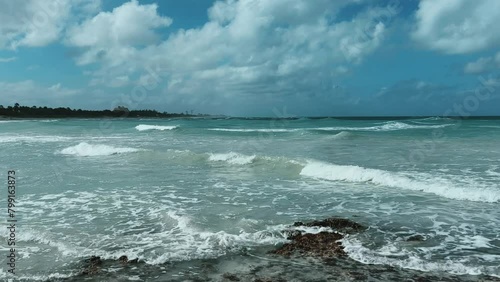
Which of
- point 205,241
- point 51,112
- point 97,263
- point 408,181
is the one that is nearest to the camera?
point 97,263

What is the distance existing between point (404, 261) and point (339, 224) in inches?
80.9

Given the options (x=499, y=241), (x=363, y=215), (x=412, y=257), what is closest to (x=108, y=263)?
(x=412, y=257)

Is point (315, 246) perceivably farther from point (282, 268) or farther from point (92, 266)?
point (92, 266)

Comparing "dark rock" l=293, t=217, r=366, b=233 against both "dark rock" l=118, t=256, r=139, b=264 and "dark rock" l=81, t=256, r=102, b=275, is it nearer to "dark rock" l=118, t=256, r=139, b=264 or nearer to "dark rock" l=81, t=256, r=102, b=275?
"dark rock" l=118, t=256, r=139, b=264

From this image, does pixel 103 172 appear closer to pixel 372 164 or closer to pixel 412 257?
pixel 372 164

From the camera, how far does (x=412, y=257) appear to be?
649 centimetres

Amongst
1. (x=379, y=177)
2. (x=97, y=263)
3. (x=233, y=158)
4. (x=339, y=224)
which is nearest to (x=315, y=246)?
(x=339, y=224)

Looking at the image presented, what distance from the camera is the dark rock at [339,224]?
8031mm

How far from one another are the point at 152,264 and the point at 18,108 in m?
139

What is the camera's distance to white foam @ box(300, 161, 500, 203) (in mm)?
10992

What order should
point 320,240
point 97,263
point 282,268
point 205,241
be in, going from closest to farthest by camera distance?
point 282,268
point 97,263
point 320,240
point 205,241

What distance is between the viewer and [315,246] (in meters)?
6.98

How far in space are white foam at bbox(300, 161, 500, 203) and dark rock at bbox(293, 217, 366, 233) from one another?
14.9 feet

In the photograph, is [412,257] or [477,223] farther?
[477,223]
